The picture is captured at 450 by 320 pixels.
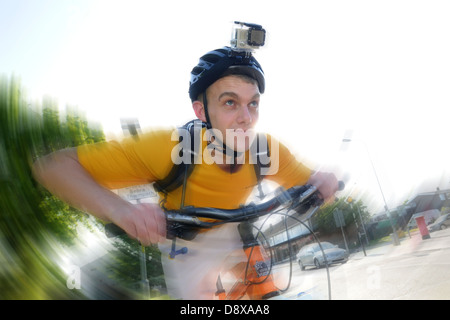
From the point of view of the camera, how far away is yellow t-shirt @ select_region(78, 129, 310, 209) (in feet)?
5.03

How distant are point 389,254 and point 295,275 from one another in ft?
4.81

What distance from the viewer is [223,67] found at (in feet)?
5.82

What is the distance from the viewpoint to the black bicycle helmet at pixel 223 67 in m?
1.78

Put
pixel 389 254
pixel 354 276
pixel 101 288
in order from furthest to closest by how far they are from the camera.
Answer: pixel 101 288 < pixel 389 254 < pixel 354 276

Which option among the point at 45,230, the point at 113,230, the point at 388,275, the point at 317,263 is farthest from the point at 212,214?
the point at 45,230

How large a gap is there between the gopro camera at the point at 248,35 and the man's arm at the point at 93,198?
1.16 meters

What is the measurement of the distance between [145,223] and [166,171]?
588mm

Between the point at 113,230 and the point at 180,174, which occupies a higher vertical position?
the point at 180,174

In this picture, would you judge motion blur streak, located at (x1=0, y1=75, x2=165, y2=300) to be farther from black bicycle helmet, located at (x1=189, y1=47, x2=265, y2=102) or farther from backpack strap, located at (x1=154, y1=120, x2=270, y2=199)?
black bicycle helmet, located at (x1=189, y1=47, x2=265, y2=102)

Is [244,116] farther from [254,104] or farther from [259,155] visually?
[259,155]

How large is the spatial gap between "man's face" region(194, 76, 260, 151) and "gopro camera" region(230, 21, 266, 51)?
211 millimetres

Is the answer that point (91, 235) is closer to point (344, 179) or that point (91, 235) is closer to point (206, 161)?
point (206, 161)

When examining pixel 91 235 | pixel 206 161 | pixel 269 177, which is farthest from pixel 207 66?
pixel 91 235
